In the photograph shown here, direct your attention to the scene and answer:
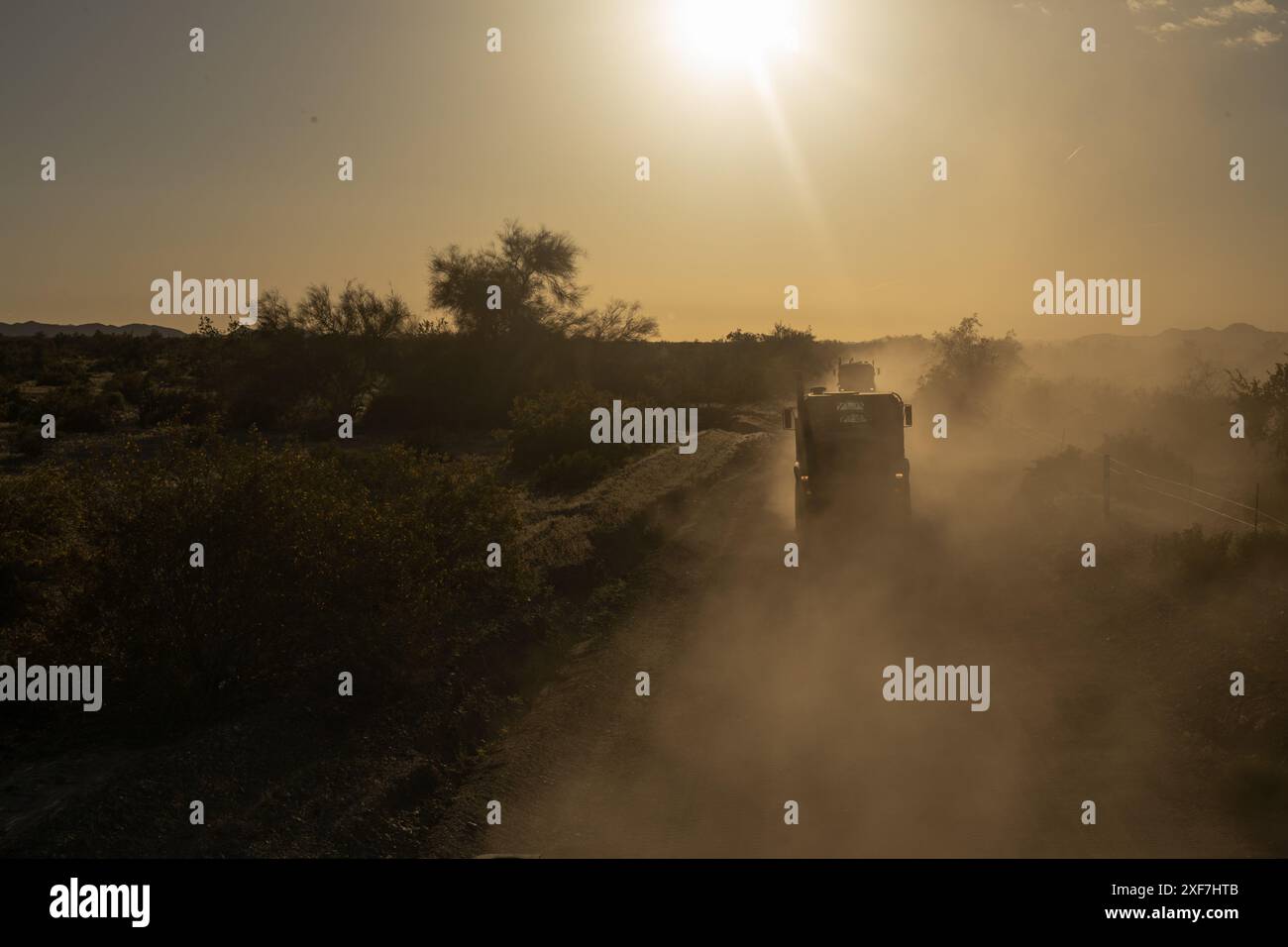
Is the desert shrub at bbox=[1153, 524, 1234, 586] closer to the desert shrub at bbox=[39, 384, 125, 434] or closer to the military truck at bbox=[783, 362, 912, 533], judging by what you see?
the military truck at bbox=[783, 362, 912, 533]

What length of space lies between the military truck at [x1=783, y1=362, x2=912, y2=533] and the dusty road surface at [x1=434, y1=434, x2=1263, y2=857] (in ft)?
7.85

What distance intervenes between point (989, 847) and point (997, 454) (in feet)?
94.3

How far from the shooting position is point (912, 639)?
12.0 m

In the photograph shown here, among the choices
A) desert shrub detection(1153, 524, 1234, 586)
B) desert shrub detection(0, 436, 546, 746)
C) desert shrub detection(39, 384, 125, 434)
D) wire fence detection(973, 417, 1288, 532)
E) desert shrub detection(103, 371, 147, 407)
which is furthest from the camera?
desert shrub detection(103, 371, 147, 407)

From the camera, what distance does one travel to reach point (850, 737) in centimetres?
893

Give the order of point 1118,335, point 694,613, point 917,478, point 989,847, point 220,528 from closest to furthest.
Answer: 1. point 989,847
2. point 220,528
3. point 694,613
4. point 917,478
5. point 1118,335

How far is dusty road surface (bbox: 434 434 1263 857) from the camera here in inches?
275

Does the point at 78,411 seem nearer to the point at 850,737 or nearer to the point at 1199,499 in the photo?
the point at 850,737

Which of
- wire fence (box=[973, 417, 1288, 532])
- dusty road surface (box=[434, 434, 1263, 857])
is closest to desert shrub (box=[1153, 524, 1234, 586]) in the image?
dusty road surface (box=[434, 434, 1263, 857])

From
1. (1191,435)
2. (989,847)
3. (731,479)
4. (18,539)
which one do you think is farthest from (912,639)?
(1191,435)

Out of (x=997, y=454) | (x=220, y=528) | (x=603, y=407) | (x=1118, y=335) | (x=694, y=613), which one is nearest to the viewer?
(x=220, y=528)

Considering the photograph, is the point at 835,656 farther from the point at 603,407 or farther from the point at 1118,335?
the point at 1118,335

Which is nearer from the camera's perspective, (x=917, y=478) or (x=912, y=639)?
(x=912, y=639)

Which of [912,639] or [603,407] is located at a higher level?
[603,407]
